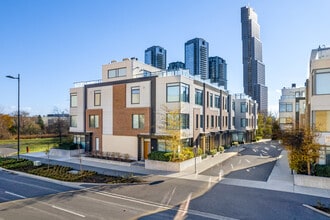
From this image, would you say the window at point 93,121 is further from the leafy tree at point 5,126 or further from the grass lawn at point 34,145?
the leafy tree at point 5,126

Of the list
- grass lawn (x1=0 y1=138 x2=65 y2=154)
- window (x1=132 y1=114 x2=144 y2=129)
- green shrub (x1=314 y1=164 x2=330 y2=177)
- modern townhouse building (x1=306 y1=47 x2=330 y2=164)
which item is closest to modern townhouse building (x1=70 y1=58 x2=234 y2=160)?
window (x1=132 y1=114 x2=144 y2=129)

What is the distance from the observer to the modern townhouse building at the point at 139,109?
24062 mm

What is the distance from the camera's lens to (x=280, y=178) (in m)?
17.8

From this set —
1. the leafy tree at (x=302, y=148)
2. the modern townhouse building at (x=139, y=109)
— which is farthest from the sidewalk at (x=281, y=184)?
the modern townhouse building at (x=139, y=109)

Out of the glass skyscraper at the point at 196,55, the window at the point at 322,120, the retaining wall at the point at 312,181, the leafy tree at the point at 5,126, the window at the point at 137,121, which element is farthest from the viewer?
the glass skyscraper at the point at 196,55

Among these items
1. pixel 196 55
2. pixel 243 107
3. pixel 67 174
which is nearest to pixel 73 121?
pixel 67 174

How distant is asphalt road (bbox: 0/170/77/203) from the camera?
45.5ft

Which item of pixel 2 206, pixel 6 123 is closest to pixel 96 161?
pixel 2 206

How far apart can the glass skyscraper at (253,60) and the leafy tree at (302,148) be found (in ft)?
328

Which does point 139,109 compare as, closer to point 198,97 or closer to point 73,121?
point 198,97

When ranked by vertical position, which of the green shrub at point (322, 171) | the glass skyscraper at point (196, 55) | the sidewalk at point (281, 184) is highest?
the glass skyscraper at point (196, 55)

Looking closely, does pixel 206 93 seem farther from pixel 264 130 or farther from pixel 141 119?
pixel 264 130

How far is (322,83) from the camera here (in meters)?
17.4

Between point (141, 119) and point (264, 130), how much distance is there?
145 feet
